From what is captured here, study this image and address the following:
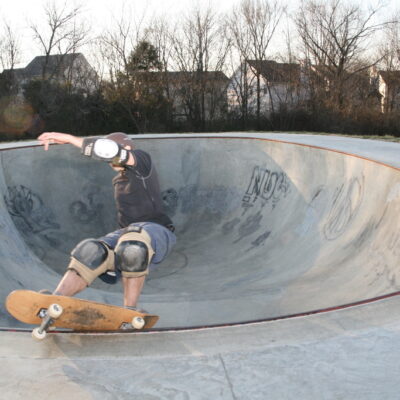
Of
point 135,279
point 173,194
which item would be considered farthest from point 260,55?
point 135,279

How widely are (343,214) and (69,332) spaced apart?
4.22m

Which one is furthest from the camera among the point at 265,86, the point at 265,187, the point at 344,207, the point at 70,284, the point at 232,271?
the point at 265,86

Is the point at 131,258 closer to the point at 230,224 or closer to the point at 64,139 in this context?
the point at 64,139

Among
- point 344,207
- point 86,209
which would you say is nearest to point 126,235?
point 344,207

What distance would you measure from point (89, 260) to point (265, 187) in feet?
18.0

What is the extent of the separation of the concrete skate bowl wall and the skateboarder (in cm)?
138

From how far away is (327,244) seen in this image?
567cm

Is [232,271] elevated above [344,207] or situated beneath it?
situated beneath

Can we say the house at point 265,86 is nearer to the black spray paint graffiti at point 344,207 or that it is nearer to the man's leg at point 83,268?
the black spray paint graffiti at point 344,207

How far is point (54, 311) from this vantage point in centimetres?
268

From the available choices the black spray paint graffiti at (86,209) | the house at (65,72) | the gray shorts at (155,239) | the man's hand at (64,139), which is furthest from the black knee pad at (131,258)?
the house at (65,72)

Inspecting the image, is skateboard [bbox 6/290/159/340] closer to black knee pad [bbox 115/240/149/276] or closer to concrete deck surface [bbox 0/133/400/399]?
concrete deck surface [bbox 0/133/400/399]

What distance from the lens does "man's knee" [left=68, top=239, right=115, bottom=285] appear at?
3.19 m

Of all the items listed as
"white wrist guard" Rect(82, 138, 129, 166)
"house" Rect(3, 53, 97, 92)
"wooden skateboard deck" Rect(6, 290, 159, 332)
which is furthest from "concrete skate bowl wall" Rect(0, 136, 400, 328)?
"house" Rect(3, 53, 97, 92)
